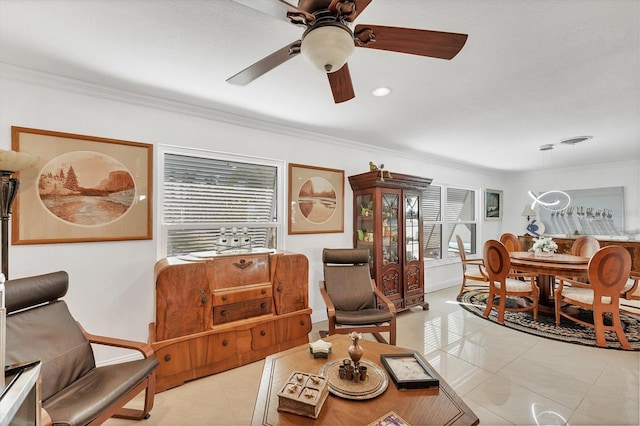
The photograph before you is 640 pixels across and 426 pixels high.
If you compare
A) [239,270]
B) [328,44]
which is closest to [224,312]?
[239,270]

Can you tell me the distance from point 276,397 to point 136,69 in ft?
8.05

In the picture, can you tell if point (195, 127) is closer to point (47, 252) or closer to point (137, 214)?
point (137, 214)

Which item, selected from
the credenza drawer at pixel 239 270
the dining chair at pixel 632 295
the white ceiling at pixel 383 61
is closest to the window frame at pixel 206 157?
the white ceiling at pixel 383 61

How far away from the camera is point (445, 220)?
552 cm

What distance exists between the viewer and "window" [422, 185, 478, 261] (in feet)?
17.6

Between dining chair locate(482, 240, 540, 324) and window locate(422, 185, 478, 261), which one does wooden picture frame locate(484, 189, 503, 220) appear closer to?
window locate(422, 185, 478, 261)

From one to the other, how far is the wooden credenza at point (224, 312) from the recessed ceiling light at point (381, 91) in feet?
5.78

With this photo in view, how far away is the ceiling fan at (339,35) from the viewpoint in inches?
42.7

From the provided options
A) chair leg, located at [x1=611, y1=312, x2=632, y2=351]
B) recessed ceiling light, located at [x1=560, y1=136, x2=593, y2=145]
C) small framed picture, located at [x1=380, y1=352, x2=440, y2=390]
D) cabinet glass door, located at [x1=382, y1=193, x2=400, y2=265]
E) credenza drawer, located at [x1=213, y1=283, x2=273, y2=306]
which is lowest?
chair leg, located at [x1=611, y1=312, x2=632, y2=351]

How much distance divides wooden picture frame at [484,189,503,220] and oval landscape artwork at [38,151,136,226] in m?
6.79

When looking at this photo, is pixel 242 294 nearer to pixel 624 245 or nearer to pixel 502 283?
pixel 502 283

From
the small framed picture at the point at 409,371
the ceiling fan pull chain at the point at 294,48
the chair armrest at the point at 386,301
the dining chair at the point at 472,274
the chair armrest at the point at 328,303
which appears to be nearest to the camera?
the ceiling fan pull chain at the point at 294,48

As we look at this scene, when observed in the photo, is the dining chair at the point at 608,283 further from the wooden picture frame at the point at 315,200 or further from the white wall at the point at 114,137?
the white wall at the point at 114,137

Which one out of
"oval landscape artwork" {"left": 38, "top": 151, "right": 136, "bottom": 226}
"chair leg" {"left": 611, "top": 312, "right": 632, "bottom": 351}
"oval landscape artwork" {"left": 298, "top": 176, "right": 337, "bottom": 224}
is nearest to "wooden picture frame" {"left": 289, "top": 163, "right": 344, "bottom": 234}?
"oval landscape artwork" {"left": 298, "top": 176, "right": 337, "bottom": 224}
